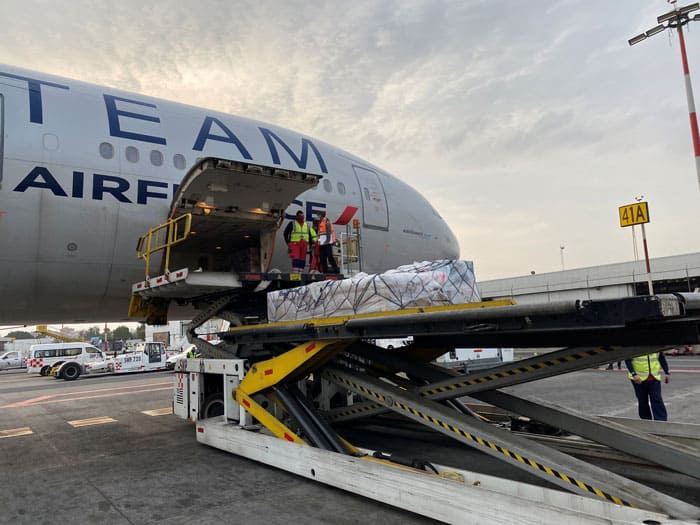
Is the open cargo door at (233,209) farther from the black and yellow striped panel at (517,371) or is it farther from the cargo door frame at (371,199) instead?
the black and yellow striped panel at (517,371)

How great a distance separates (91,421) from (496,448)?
31.8ft

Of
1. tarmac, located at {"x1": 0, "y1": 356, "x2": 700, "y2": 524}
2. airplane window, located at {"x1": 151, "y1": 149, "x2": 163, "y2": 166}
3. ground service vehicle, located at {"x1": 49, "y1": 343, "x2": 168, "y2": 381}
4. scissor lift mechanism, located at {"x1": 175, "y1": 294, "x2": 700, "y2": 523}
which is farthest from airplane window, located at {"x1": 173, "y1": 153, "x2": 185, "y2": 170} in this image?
ground service vehicle, located at {"x1": 49, "y1": 343, "x2": 168, "y2": 381}

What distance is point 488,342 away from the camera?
5.49 metres

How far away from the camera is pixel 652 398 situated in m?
7.89

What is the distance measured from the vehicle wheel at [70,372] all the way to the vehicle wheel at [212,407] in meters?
23.1

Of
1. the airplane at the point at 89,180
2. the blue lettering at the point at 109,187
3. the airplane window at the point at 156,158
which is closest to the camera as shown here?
the airplane at the point at 89,180

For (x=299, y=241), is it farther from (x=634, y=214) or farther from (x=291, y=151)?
(x=634, y=214)

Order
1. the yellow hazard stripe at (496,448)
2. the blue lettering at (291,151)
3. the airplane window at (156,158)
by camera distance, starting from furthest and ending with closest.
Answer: the blue lettering at (291,151), the airplane window at (156,158), the yellow hazard stripe at (496,448)

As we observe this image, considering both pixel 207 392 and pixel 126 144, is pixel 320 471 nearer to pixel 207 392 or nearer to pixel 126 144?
pixel 207 392

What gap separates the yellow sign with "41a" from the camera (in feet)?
37.0

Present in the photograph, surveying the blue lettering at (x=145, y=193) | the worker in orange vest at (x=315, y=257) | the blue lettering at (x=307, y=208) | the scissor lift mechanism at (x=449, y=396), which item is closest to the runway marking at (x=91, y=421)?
the scissor lift mechanism at (x=449, y=396)

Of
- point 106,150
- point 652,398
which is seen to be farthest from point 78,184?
point 652,398

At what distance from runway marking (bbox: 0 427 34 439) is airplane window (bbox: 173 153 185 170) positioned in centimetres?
626

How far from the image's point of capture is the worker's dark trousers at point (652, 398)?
25.7ft
